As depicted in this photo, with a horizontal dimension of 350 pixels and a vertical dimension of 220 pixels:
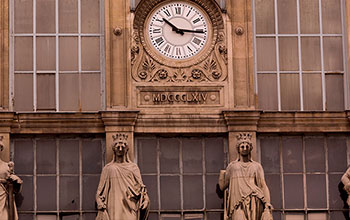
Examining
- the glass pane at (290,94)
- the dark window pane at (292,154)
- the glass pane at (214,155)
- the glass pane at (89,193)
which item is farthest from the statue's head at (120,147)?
the glass pane at (290,94)

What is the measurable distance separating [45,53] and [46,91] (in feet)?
3.20

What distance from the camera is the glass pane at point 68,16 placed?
37031mm

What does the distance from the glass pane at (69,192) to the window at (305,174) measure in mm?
4657

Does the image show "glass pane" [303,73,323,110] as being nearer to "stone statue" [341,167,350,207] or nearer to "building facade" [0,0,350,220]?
"building facade" [0,0,350,220]

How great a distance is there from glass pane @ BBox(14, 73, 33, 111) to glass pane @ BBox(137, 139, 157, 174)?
114 inches

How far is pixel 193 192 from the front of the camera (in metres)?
36.3

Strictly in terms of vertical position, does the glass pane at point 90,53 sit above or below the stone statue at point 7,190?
above

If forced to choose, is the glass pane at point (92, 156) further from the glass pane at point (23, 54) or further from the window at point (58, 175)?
the glass pane at point (23, 54)

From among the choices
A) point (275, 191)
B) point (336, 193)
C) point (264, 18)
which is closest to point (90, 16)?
point (264, 18)

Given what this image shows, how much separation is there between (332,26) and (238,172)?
480 centimetres

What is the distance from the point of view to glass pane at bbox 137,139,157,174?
3634cm

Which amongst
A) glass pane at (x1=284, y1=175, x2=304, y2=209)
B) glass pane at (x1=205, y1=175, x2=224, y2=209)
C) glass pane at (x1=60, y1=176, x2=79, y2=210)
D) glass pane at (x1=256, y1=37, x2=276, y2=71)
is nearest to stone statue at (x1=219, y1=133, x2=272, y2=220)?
glass pane at (x1=205, y1=175, x2=224, y2=209)

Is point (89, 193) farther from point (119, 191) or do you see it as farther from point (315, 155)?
point (315, 155)

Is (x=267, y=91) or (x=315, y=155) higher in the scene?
(x=267, y=91)
